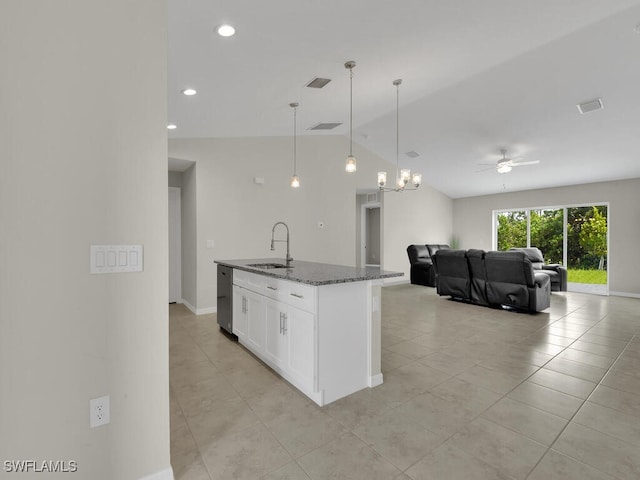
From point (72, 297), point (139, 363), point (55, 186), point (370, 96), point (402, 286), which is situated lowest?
point (402, 286)

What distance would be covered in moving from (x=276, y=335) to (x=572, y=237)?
8.00 meters

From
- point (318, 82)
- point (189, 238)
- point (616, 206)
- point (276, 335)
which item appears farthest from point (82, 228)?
point (616, 206)

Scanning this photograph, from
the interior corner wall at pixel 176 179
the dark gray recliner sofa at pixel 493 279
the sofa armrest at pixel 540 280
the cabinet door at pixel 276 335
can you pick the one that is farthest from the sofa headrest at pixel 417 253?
the cabinet door at pixel 276 335

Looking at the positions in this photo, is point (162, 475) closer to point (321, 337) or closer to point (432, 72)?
point (321, 337)

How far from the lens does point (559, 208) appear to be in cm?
771

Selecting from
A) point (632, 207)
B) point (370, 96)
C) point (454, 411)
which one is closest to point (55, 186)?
point (454, 411)

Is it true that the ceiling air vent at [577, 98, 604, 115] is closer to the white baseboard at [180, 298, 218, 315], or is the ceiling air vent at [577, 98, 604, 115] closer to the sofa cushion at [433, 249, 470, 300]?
the sofa cushion at [433, 249, 470, 300]

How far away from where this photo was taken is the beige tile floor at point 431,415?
65.2 inches

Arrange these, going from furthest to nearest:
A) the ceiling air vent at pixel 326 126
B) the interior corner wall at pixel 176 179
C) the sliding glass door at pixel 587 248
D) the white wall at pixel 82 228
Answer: the sliding glass door at pixel 587 248, the interior corner wall at pixel 176 179, the ceiling air vent at pixel 326 126, the white wall at pixel 82 228

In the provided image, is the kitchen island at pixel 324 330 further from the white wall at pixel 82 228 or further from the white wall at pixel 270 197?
the white wall at pixel 270 197

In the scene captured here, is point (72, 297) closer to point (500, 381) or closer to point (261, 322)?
point (261, 322)

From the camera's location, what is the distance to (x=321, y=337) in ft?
7.33

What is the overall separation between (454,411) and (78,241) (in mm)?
2397

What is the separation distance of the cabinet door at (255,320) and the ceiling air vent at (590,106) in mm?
5189
